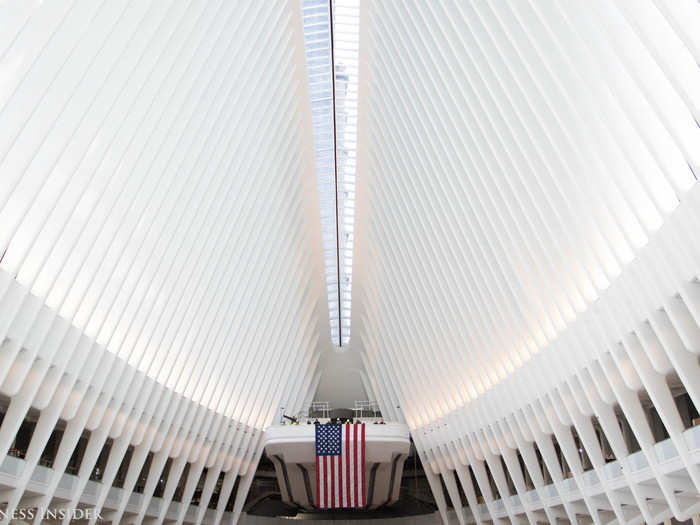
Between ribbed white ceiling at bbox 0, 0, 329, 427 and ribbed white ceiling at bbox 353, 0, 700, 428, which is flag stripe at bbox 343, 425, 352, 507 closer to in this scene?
ribbed white ceiling at bbox 353, 0, 700, 428

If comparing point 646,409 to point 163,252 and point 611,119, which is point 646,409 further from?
point 163,252

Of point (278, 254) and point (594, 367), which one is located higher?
point (278, 254)

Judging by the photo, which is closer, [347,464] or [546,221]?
[546,221]

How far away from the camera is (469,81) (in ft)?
54.6

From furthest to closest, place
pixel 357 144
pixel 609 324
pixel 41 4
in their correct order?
1. pixel 357 144
2. pixel 609 324
3. pixel 41 4

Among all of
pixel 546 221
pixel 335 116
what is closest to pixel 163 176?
pixel 335 116

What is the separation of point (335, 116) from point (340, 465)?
13.1 meters

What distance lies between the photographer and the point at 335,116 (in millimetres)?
23844

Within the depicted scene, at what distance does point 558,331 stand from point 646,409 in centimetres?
486

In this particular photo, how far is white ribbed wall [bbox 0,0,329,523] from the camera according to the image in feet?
43.6

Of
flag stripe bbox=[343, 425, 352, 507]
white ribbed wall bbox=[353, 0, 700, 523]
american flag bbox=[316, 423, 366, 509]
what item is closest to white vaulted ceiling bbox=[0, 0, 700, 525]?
white ribbed wall bbox=[353, 0, 700, 523]

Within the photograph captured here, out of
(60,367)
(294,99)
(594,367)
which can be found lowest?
(60,367)

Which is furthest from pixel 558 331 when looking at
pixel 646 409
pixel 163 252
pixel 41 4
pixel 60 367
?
pixel 41 4

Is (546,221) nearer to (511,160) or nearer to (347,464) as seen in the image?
(511,160)
